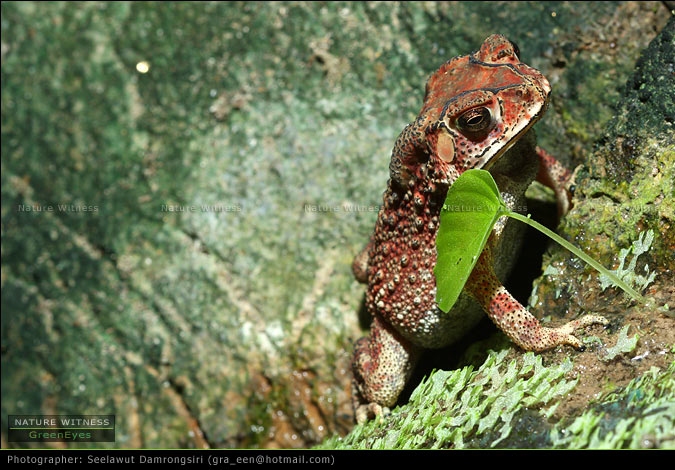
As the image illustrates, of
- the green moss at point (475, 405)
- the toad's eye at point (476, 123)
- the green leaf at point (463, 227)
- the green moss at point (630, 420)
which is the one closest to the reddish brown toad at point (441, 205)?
the toad's eye at point (476, 123)

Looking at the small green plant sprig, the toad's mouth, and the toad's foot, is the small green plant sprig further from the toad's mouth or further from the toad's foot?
the toad's foot

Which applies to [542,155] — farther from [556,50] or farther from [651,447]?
[651,447]

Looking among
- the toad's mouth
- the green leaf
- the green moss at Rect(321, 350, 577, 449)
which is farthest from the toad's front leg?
the toad's mouth

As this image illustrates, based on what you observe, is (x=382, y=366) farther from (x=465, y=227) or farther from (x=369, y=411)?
(x=465, y=227)

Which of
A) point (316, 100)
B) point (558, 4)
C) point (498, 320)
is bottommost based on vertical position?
point (498, 320)

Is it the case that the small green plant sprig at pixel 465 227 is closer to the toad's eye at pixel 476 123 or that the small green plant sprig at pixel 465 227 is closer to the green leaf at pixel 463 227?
the green leaf at pixel 463 227

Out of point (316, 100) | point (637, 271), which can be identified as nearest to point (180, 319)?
point (316, 100)
